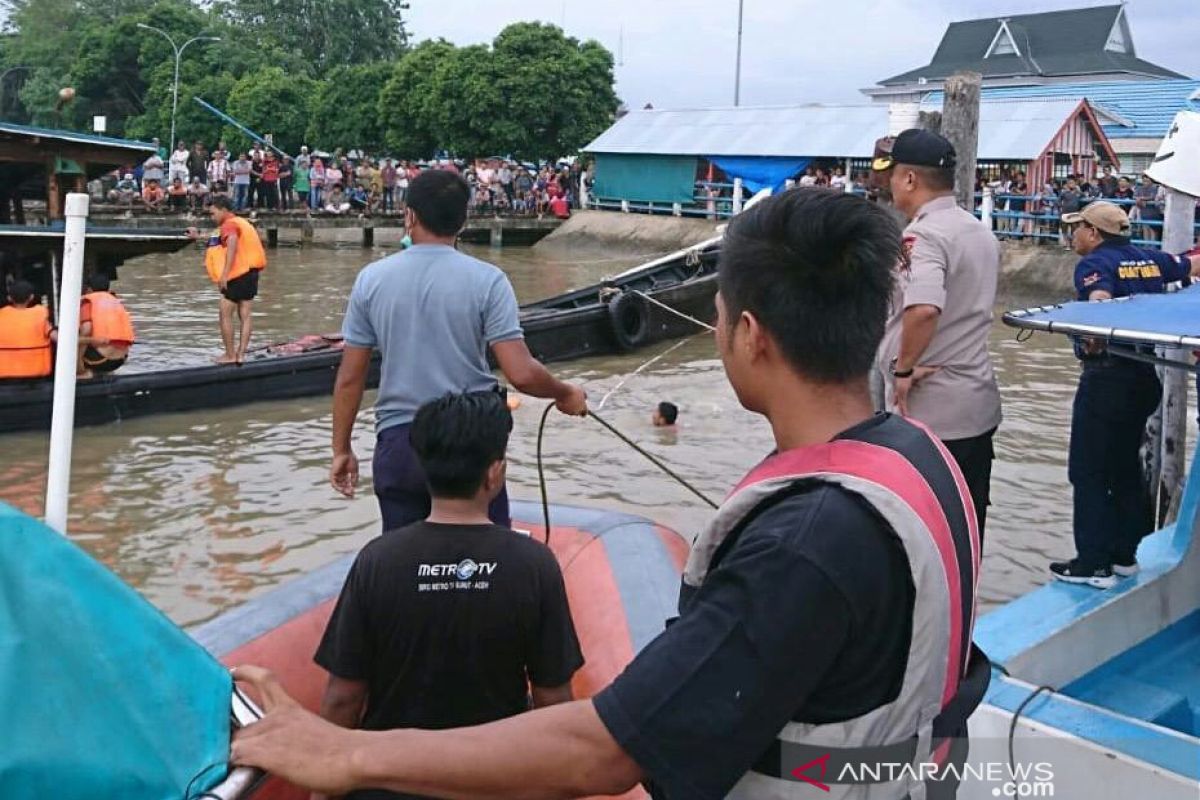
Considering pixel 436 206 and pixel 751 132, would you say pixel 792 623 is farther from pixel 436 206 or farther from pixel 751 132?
pixel 751 132

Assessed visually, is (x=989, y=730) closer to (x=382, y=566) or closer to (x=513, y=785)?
(x=382, y=566)

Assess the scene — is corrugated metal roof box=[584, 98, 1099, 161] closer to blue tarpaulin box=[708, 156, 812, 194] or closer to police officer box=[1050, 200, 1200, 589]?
blue tarpaulin box=[708, 156, 812, 194]

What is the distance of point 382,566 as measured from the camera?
2.46 metres

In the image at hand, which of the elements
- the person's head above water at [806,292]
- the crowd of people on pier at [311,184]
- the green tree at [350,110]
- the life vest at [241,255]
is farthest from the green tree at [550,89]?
the person's head above water at [806,292]

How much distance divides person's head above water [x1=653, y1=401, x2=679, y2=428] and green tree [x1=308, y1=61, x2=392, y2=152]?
2809cm

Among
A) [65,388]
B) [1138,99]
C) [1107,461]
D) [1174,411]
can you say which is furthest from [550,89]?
[65,388]

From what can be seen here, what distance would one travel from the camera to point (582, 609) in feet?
12.5

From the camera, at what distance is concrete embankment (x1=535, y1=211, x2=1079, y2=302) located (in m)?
18.4

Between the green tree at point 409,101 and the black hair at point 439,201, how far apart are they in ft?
103

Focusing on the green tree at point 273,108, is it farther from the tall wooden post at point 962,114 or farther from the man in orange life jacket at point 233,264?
the tall wooden post at point 962,114

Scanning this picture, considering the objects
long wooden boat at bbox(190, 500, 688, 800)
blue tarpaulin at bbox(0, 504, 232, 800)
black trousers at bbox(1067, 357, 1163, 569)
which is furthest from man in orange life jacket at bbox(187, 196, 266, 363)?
blue tarpaulin at bbox(0, 504, 232, 800)

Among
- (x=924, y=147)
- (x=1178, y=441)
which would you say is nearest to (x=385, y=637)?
(x=924, y=147)

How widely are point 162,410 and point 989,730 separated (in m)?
8.22

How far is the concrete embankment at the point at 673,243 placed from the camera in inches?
725
